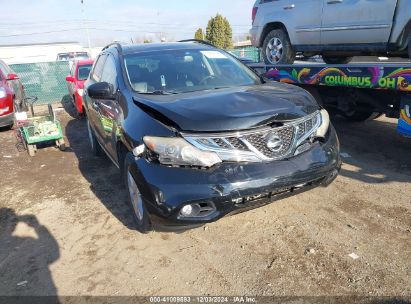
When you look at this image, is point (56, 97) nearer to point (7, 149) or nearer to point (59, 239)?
point (7, 149)

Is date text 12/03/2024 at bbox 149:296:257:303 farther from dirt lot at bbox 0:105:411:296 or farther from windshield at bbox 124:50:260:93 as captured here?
windshield at bbox 124:50:260:93

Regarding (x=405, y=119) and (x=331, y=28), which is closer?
(x=405, y=119)

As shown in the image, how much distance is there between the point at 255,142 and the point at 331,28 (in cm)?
366

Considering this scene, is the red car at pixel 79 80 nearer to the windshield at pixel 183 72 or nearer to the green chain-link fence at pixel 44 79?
the green chain-link fence at pixel 44 79

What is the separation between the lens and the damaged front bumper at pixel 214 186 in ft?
8.62

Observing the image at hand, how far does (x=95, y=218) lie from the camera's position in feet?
12.7

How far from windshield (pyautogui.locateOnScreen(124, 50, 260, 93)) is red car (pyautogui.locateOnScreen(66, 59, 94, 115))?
19.0 feet

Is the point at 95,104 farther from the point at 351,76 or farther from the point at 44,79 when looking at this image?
the point at 44,79

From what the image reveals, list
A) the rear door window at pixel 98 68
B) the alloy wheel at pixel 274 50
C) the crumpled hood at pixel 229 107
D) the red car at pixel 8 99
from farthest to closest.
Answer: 1. the red car at pixel 8 99
2. the alloy wheel at pixel 274 50
3. the rear door window at pixel 98 68
4. the crumpled hood at pixel 229 107

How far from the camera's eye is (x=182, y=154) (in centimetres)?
269

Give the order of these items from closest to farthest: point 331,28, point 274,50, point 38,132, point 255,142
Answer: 1. point 255,142
2. point 331,28
3. point 38,132
4. point 274,50

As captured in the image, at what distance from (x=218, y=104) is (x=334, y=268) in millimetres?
1523

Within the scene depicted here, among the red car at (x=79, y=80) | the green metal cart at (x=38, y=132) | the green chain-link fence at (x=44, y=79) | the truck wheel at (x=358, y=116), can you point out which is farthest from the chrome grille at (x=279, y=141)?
the green chain-link fence at (x=44, y=79)

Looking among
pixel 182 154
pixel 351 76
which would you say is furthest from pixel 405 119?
pixel 182 154
